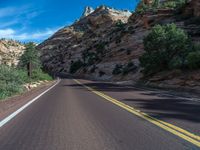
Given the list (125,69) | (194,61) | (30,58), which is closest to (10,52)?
(30,58)

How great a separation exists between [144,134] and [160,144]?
1122mm

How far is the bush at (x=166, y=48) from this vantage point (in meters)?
35.2

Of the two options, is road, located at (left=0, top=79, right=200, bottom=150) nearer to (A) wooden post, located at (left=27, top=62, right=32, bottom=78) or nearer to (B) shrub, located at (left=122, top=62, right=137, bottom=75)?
(B) shrub, located at (left=122, top=62, right=137, bottom=75)

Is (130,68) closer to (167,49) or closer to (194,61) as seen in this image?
(167,49)

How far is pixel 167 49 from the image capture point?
36.7 metres

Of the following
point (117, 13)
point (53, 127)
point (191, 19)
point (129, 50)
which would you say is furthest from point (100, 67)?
point (117, 13)

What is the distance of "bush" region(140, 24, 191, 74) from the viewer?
3522cm

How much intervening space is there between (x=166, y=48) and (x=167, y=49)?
15 cm

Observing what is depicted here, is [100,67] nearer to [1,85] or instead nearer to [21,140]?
[1,85]

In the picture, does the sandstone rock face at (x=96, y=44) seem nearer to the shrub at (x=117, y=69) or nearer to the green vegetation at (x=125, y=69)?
the shrub at (x=117, y=69)

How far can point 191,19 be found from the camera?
61219mm

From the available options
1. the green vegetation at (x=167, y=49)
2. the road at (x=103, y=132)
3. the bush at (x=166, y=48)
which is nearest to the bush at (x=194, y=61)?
the green vegetation at (x=167, y=49)

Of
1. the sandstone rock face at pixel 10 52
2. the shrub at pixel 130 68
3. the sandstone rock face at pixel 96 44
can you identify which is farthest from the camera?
the sandstone rock face at pixel 10 52

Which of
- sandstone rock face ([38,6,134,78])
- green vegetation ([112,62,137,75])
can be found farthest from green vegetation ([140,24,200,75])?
sandstone rock face ([38,6,134,78])
